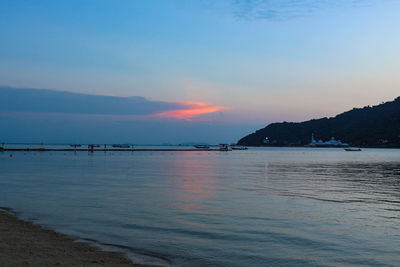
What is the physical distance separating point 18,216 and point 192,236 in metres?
9.16

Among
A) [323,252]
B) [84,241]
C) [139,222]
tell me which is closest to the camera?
[323,252]

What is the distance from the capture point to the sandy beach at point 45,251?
406 inches

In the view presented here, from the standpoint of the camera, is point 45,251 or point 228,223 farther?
point 228,223

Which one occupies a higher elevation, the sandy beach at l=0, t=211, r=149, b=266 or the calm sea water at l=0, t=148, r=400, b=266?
the sandy beach at l=0, t=211, r=149, b=266

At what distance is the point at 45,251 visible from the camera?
37.6 ft

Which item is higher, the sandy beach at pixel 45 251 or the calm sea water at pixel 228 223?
the sandy beach at pixel 45 251

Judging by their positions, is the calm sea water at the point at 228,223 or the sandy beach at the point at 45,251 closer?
the sandy beach at the point at 45,251

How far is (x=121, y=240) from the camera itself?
1384 centimetres

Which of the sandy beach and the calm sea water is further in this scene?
the calm sea water

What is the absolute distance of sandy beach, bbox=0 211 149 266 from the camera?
1031 cm

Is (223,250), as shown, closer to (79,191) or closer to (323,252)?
(323,252)

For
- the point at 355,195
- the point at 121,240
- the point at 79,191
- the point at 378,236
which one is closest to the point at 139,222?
the point at 121,240

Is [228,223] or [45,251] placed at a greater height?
[45,251]

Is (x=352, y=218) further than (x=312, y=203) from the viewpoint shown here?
No
